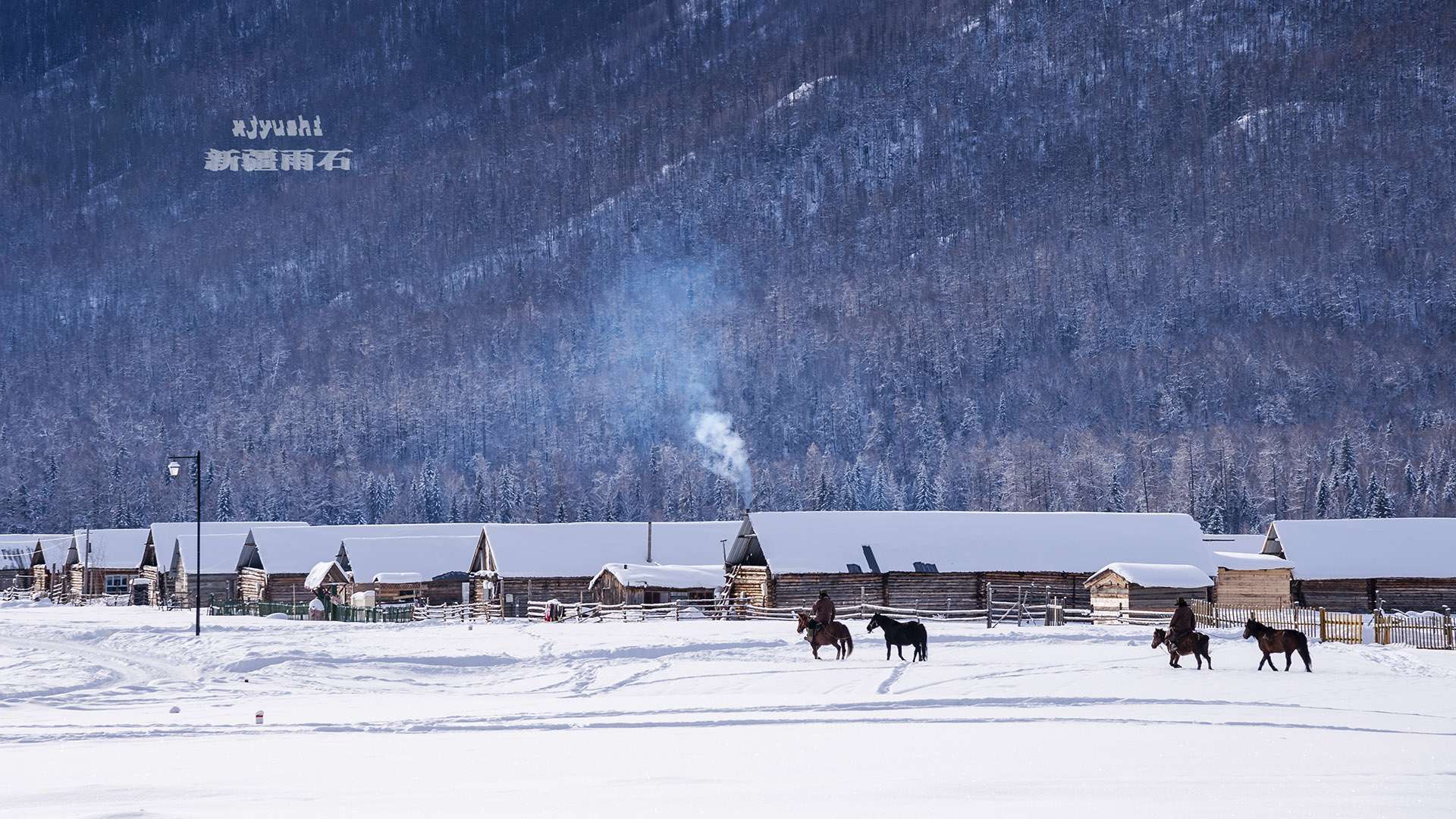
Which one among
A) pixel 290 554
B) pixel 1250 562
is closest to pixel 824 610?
pixel 1250 562

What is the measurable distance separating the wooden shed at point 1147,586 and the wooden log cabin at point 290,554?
37848 mm

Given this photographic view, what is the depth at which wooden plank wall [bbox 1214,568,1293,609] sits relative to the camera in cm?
6619

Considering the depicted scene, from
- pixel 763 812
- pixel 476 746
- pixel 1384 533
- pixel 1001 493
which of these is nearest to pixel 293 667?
pixel 476 746

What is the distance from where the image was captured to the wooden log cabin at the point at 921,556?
192ft

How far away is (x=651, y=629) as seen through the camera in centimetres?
4684

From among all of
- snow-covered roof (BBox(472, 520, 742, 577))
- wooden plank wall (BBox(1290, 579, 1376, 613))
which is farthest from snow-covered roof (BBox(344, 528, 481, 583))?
wooden plank wall (BBox(1290, 579, 1376, 613))

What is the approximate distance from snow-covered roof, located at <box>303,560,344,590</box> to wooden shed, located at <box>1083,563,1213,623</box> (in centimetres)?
4168

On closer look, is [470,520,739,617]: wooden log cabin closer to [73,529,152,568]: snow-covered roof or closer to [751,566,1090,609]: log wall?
[751,566,1090,609]: log wall

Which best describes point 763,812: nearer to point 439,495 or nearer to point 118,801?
point 118,801

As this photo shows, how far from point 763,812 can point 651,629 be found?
1274 inches

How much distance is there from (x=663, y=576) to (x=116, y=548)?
55.2 metres

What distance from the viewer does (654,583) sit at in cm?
6356

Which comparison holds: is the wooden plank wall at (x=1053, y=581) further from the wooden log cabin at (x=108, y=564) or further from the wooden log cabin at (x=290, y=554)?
the wooden log cabin at (x=108, y=564)

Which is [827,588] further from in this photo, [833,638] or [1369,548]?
[1369,548]
